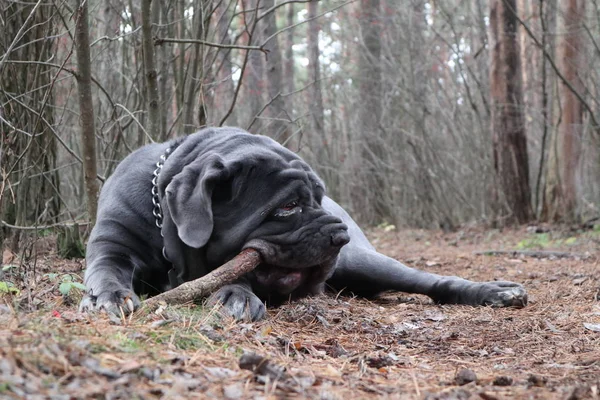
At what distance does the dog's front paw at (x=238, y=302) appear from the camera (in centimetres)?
359

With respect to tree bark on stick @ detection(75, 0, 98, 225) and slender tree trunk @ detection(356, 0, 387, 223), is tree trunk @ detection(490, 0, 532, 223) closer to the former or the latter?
slender tree trunk @ detection(356, 0, 387, 223)

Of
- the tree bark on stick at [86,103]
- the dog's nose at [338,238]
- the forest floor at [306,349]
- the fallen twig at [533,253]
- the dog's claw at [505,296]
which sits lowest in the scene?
the fallen twig at [533,253]

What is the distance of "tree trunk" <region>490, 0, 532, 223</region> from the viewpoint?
11531mm

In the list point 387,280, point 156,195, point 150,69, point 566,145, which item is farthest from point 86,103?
point 566,145

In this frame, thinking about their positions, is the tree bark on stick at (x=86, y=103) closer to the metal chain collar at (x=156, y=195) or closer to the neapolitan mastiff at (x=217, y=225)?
the neapolitan mastiff at (x=217, y=225)

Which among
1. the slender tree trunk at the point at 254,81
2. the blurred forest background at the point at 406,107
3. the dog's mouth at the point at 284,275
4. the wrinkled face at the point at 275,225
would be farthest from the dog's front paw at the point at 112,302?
the slender tree trunk at the point at 254,81

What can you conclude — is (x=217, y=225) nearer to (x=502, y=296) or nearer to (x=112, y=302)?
(x=112, y=302)

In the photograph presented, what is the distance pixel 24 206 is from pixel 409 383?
12.8 ft

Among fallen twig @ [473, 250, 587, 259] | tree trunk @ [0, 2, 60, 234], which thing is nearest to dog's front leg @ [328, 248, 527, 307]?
tree trunk @ [0, 2, 60, 234]

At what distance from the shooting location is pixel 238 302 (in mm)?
3652


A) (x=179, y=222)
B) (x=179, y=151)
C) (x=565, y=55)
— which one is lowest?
(x=179, y=222)

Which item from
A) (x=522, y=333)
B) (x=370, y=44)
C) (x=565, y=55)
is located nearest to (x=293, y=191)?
(x=522, y=333)

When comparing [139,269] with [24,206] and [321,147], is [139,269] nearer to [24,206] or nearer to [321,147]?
[24,206]

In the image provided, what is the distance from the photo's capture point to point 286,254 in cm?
392
